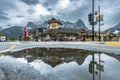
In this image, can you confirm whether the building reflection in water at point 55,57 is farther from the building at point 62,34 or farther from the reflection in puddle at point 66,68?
the building at point 62,34

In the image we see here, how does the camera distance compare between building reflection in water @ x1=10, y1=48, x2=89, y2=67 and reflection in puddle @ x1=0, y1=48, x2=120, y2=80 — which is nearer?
reflection in puddle @ x1=0, y1=48, x2=120, y2=80

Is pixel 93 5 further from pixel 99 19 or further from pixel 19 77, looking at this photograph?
pixel 19 77

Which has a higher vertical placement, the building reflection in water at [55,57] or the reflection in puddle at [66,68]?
the reflection in puddle at [66,68]

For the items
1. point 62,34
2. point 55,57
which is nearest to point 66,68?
point 55,57

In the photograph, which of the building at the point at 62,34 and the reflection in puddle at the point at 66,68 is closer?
the reflection in puddle at the point at 66,68

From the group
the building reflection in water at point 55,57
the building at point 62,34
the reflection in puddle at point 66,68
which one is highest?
the building at point 62,34

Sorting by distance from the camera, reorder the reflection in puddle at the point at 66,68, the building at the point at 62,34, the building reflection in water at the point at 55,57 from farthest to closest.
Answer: the building at the point at 62,34 → the building reflection in water at the point at 55,57 → the reflection in puddle at the point at 66,68

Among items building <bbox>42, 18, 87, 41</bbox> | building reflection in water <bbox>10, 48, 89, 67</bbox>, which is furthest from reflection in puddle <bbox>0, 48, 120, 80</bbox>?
building <bbox>42, 18, 87, 41</bbox>

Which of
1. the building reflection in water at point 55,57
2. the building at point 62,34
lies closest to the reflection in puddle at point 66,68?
the building reflection in water at point 55,57

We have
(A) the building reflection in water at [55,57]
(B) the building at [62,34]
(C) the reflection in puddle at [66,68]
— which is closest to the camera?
(C) the reflection in puddle at [66,68]

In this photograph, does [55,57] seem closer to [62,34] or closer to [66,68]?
[66,68]

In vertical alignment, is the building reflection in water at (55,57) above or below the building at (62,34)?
below

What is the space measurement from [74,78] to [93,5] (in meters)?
45.5

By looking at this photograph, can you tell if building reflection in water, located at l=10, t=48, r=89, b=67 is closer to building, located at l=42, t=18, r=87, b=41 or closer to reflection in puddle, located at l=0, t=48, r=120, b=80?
reflection in puddle, located at l=0, t=48, r=120, b=80
